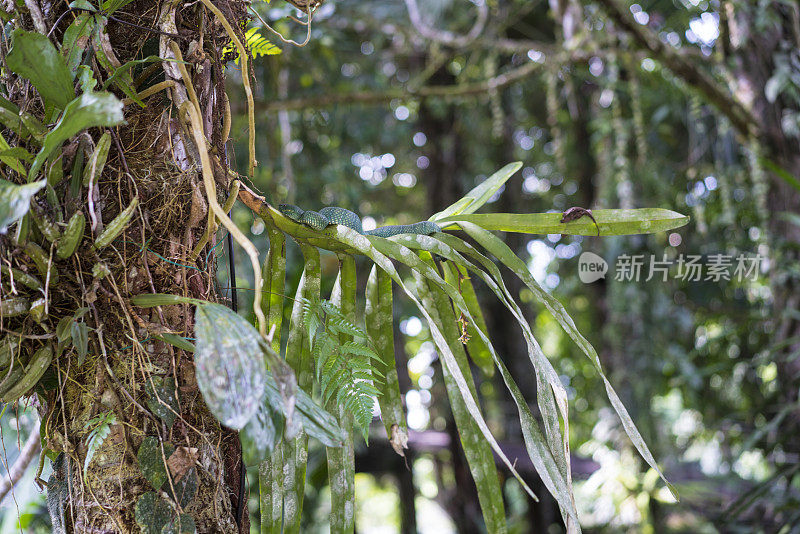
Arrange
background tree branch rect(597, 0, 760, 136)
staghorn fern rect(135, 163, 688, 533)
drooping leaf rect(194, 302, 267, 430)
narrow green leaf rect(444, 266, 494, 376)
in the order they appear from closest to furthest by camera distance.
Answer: drooping leaf rect(194, 302, 267, 430), staghorn fern rect(135, 163, 688, 533), narrow green leaf rect(444, 266, 494, 376), background tree branch rect(597, 0, 760, 136)

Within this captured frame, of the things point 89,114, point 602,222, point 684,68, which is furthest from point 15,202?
point 684,68

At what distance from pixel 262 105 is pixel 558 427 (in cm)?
160

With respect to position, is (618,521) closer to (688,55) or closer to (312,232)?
(688,55)

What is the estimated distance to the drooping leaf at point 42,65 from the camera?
1.27ft

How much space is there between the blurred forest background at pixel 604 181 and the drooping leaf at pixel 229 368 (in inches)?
23.4

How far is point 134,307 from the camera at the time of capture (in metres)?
0.43

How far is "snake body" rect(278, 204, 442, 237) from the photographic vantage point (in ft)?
1.65

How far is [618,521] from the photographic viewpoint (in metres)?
1.97

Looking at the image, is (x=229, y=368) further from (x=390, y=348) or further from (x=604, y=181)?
(x=604, y=181)

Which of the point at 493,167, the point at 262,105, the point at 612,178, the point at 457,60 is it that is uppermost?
the point at 457,60

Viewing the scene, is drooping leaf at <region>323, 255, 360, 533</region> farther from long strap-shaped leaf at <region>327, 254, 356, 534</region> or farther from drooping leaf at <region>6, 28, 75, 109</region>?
drooping leaf at <region>6, 28, 75, 109</region>

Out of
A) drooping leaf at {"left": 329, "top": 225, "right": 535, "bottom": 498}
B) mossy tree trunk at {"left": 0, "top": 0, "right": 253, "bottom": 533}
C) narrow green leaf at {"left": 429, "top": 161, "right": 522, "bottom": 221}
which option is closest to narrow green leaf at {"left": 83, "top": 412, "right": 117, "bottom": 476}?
mossy tree trunk at {"left": 0, "top": 0, "right": 253, "bottom": 533}

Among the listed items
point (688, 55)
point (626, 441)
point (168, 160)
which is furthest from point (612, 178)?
point (168, 160)

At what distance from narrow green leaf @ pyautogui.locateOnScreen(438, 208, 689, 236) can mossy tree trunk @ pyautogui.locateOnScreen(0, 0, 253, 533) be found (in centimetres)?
23
